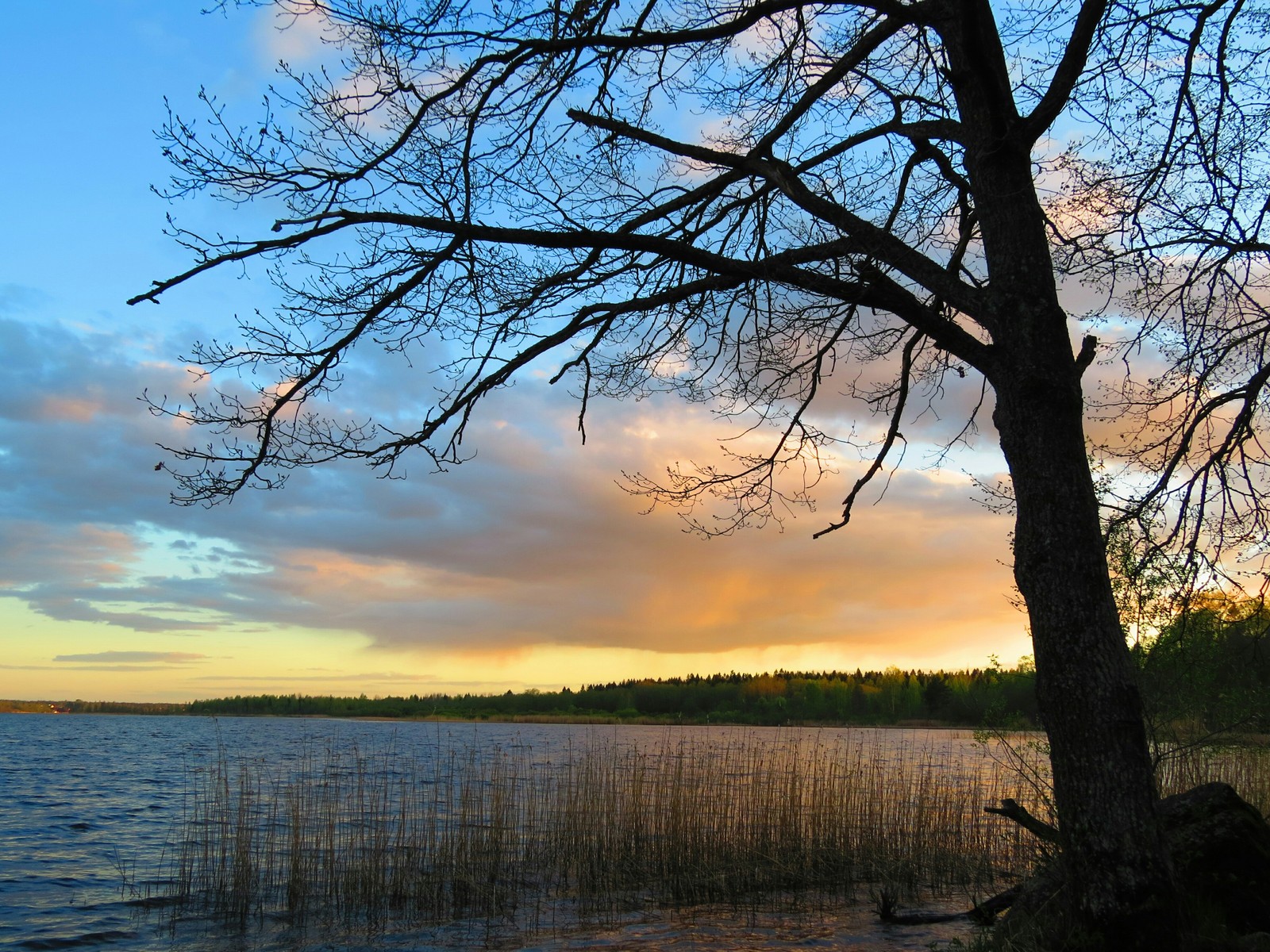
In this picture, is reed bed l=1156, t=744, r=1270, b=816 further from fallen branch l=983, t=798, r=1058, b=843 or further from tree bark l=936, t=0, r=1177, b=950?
tree bark l=936, t=0, r=1177, b=950

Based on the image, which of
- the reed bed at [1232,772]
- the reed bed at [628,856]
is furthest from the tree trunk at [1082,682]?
the reed bed at [1232,772]

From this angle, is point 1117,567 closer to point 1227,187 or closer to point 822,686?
point 1227,187

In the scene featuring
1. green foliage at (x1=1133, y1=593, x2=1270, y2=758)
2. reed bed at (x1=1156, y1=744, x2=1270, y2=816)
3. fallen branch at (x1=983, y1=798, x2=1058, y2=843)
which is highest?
green foliage at (x1=1133, y1=593, x2=1270, y2=758)

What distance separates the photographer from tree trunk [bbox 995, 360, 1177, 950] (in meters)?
3.98

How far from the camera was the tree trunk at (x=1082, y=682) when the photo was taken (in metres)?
3.98

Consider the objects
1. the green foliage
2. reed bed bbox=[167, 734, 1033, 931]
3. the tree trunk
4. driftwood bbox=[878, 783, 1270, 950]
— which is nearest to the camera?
the tree trunk

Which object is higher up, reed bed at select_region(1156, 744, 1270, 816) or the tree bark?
the tree bark

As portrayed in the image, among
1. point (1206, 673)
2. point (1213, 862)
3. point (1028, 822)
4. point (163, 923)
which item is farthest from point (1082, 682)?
point (163, 923)

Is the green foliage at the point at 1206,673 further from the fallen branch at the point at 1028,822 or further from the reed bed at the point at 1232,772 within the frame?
the fallen branch at the point at 1028,822

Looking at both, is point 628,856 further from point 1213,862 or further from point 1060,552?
point 1060,552

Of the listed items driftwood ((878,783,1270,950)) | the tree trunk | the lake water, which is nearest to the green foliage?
driftwood ((878,783,1270,950))

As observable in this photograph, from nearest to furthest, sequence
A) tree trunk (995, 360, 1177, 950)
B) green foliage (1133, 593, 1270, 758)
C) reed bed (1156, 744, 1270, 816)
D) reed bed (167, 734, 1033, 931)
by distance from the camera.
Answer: tree trunk (995, 360, 1177, 950)
green foliage (1133, 593, 1270, 758)
reed bed (167, 734, 1033, 931)
reed bed (1156, 744, 1270, 816)

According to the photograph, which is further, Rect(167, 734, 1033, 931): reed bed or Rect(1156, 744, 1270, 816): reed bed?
Rect(1156, 744, 1270, 816): reed bed

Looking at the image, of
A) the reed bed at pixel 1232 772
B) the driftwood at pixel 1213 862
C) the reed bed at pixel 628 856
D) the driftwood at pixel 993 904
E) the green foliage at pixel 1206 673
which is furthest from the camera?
the reed bed at pixel 1232 772
